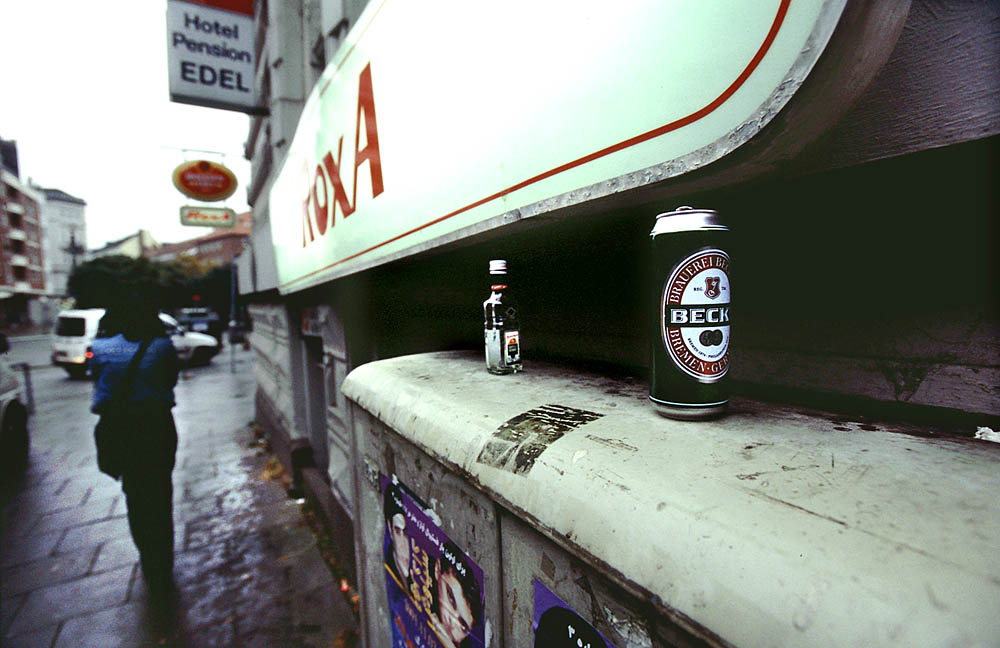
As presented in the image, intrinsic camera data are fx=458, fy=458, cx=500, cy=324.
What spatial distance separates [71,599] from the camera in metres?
3.29

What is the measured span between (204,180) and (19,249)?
50.1m

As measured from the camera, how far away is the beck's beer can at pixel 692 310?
2.84ft

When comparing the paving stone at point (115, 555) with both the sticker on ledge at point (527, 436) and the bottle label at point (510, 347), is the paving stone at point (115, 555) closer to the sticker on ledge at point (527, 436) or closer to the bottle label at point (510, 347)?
the bottle label at point (510, 347)

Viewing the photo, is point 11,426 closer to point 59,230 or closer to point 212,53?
point 212,53

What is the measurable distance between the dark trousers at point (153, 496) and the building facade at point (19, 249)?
47.1 m

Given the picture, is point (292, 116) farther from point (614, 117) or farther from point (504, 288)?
point (614, 117)

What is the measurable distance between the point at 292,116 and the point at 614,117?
7.00 metres

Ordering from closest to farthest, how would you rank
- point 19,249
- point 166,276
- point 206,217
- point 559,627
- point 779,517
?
point 779,517, point 559,627, point 206,217, point 166,276, point 19,249

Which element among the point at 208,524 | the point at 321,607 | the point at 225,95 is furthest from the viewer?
the point at 225,95

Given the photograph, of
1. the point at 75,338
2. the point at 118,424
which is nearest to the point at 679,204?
the point at 118,424

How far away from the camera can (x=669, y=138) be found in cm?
75

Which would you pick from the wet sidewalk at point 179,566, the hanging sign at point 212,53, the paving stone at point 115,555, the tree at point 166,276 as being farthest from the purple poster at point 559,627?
the tree at point 166,276

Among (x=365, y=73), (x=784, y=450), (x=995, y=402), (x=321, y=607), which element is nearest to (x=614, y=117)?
(x=784, y=450)

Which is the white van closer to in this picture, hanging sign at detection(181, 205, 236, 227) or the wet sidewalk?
hanging sign at detection(181, 205, 236, 227)
